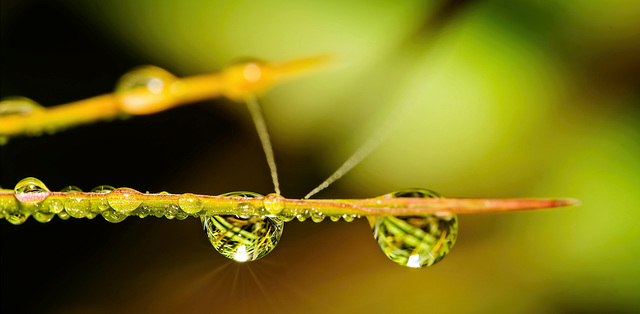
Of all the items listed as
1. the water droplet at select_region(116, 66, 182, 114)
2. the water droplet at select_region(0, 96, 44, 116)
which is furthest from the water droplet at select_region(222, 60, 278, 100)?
the water droplet at select_region(0, 96, 44, 116)

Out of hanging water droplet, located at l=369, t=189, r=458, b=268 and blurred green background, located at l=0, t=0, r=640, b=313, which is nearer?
hanging water droplet, located at l=369, t=189, r=458, b=268

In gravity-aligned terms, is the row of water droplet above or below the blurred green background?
below

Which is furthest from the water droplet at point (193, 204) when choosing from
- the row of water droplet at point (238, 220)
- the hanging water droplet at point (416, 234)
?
the hanging water droplet at point (416, 234)

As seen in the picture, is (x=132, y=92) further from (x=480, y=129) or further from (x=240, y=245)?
(x=480, y=129)

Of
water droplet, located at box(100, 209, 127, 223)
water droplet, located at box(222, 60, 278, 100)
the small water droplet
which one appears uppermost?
water droplet, located at box(222, 60, 278, 100)

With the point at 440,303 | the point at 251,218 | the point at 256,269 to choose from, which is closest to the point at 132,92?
the point at 251,218

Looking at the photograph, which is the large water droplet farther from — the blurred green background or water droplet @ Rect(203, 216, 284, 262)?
the blurred green background

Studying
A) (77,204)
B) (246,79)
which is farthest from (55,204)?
(246,79)
